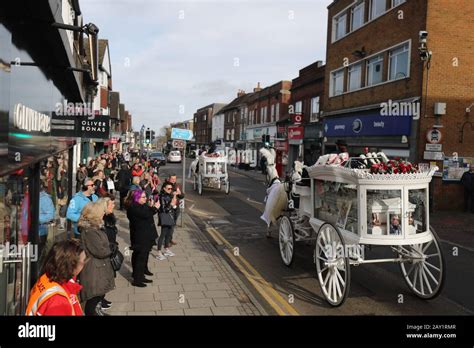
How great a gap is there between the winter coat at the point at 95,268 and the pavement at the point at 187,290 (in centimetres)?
85

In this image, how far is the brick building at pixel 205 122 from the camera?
283 ft

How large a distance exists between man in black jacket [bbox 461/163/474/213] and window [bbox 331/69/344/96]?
35.5 feet

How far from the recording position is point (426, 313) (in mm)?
5953

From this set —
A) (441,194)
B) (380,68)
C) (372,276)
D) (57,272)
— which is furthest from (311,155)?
(57,272)

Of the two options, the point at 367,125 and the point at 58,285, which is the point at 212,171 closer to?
the point at 367,125

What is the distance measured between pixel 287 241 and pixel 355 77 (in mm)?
18252

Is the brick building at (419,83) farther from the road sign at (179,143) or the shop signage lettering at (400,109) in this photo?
the road sign at (179,143)

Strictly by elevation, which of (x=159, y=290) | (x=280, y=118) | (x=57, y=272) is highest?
(x=280, y=118)

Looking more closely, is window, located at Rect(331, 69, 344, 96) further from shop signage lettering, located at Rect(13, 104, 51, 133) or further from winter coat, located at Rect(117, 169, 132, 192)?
shop signage lettering, located at Rect(13, 104, 51, 133)

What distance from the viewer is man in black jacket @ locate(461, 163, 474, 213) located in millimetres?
16297

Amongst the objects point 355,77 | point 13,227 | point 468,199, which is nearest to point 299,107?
point 355,77

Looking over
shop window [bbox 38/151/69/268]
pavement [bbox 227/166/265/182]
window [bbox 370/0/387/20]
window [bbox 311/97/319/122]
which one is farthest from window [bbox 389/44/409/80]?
shop window [bbox 38/151/69/268]
